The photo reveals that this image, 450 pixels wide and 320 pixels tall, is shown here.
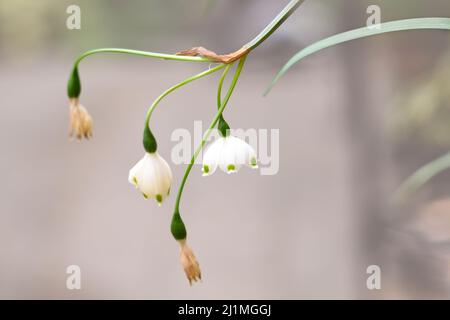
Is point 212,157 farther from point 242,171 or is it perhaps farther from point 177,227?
point 242,171

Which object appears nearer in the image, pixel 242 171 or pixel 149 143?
pixel 149 143

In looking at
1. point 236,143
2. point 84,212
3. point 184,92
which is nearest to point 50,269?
point 84,212

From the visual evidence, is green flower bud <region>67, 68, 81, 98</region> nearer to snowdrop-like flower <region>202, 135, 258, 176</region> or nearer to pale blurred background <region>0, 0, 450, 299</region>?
snowdrop-like flower <region>202, 135, 258, 176</region>

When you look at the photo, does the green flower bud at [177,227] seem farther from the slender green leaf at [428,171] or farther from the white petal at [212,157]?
the slender green leaf at [428,171]

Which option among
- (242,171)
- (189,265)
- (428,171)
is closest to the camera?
(189,265)

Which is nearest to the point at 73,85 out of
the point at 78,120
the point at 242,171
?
the point at 78,120

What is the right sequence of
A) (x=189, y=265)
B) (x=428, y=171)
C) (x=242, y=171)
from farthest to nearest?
1. (x=242, y=171)
2. (x=428, y=171)
3. (x=189, y=265)
